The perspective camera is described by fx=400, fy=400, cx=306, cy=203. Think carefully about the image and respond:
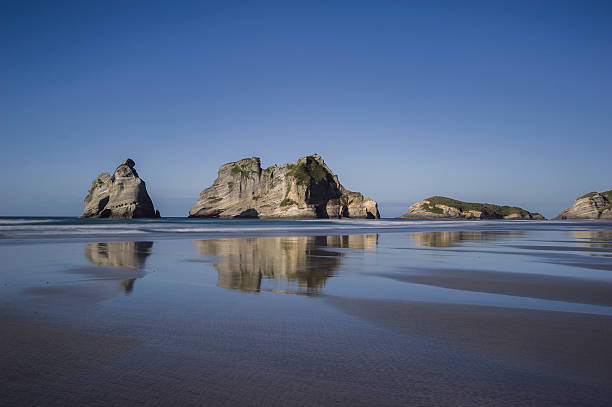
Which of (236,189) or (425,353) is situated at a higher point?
(236,189)

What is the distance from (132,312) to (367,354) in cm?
326

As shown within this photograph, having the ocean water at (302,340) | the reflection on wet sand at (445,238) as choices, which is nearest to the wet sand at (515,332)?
the ocean water at (302,340)

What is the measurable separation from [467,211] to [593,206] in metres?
50.2

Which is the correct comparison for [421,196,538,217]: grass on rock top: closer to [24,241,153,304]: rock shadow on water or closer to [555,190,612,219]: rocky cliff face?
[555,190,612,219]: rocky cliff face

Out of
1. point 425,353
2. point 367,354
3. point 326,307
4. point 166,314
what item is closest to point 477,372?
point 425,353

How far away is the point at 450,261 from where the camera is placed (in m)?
12.0

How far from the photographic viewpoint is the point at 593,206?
126 metres

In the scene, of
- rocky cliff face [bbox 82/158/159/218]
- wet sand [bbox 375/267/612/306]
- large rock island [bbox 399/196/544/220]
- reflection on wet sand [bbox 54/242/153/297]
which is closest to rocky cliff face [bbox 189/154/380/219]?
rocky cliff face [bbox 82/158/159/218]

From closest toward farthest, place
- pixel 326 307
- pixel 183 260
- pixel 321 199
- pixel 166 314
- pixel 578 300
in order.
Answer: pixel 166 314
pixel 326 307
pixel 578 300
pixel 183 260
pixel 321 199

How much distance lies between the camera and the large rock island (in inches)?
6683

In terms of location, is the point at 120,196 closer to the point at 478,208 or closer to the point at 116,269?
the point at 116,269

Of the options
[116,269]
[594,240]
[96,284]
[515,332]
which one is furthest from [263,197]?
[515,332]

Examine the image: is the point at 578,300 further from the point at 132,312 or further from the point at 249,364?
the point at 132,312

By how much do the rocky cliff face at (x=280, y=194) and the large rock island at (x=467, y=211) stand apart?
46.9 m
